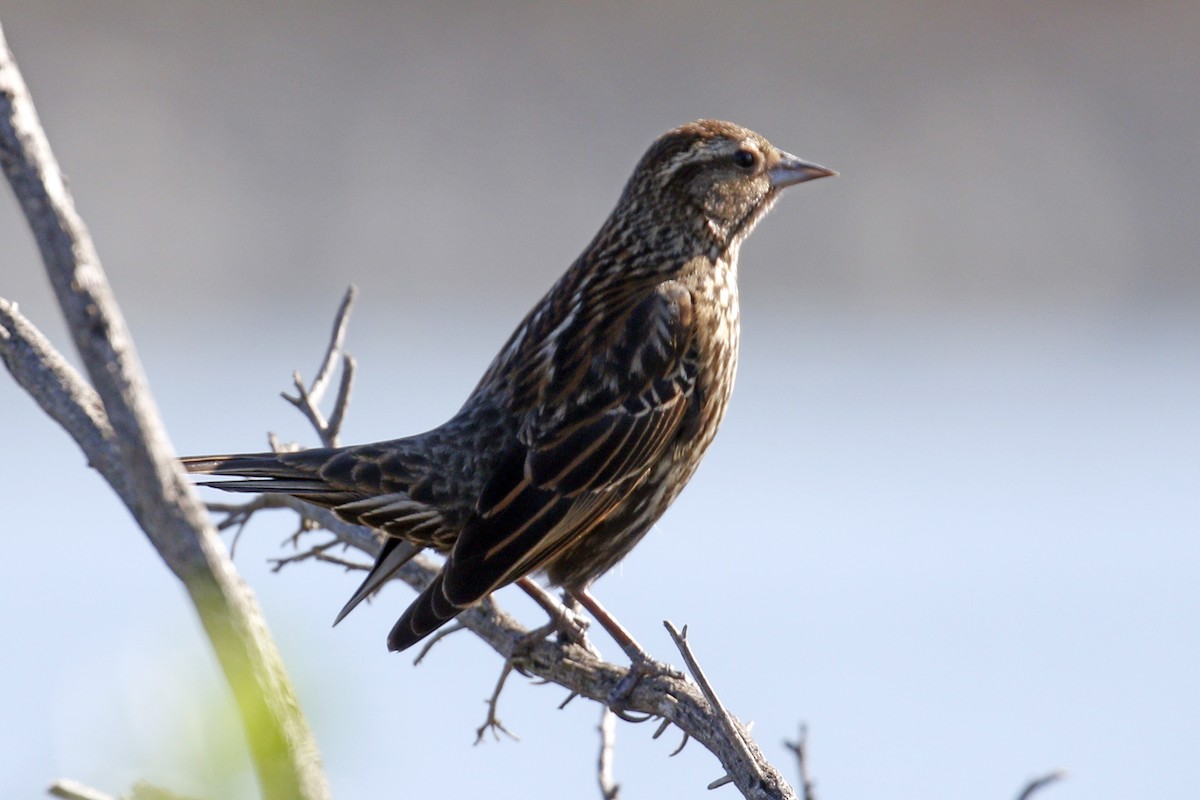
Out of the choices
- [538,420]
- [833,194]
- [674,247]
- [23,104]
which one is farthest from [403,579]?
[833,194]

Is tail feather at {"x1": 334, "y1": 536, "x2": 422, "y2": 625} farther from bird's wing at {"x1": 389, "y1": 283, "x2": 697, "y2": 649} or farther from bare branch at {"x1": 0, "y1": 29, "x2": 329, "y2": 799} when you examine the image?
bare branch at {"x1": 0, "y1": 29, "x2": 329, "y2": 799}

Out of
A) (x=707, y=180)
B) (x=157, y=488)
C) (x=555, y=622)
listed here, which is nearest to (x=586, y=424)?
(x=555, y=622)

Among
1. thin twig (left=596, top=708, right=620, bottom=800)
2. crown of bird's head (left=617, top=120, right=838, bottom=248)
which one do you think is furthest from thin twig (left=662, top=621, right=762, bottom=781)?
crown of bird's head (left=617, top=120, right=838, bottom=248)

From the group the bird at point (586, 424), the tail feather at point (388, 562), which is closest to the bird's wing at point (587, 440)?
the bird at point (586, 424)

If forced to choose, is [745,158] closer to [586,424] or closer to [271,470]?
[586,424]

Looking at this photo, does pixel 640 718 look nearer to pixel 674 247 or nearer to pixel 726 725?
pixel 726 725

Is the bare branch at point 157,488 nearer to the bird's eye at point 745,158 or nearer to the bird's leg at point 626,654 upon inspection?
the bird's leg at point 626,654

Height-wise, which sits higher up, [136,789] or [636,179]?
[636,179]
